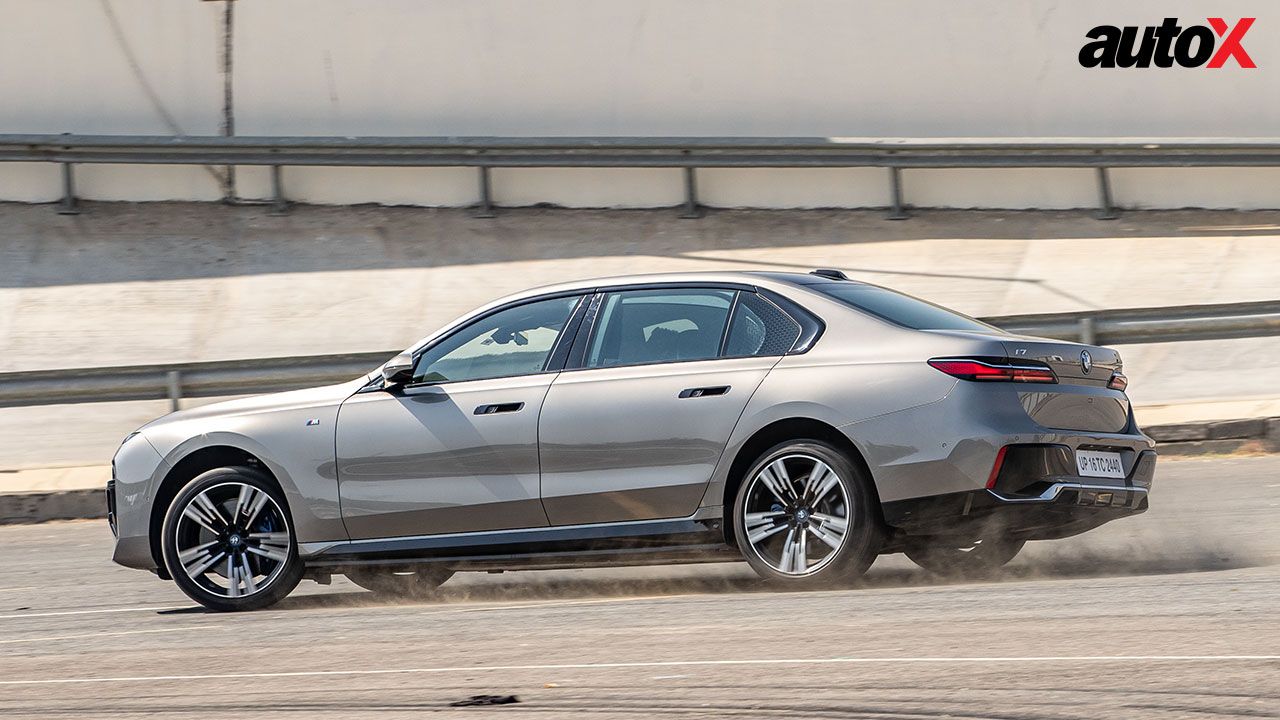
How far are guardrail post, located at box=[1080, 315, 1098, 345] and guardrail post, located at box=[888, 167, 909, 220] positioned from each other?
780 cm

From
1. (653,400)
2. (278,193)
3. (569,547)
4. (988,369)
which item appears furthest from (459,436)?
(278,193)

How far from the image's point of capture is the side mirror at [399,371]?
25.0ft

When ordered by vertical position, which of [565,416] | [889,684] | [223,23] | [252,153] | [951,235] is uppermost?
[223,23]

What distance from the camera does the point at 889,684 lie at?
16.1ft

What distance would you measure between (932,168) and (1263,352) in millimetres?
6811

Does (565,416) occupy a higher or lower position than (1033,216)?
lower

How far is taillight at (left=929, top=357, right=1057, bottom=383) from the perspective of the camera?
264 inches

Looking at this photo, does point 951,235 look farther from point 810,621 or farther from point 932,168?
point 810,621

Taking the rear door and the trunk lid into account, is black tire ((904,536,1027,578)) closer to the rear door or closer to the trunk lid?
the trunk lid

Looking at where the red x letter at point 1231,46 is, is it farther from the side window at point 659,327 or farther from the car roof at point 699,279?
the side window at point 659,327

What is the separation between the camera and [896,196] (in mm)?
21047

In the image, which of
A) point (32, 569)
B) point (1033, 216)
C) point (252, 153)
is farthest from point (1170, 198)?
point (32, 569)

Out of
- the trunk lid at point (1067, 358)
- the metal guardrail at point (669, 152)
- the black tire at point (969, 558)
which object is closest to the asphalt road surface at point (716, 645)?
the black tire at point (969, 558)

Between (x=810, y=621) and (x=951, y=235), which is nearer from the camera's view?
(x=810, y=621)
